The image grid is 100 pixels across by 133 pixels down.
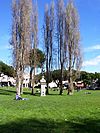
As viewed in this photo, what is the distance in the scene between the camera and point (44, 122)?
45.3ft

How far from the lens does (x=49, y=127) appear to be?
40.6 feet

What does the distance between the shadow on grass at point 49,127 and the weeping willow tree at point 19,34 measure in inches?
1353

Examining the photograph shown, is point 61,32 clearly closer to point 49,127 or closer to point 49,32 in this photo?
point 49,32

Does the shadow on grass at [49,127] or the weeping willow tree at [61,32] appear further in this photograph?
the weeping willow tree at [61,32]

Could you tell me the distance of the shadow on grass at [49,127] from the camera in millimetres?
11617

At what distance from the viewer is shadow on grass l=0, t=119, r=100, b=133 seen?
11617mm

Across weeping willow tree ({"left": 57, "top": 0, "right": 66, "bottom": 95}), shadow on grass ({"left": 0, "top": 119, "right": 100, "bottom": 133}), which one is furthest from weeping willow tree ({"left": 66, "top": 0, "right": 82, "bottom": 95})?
shadow on grass ({"left": 0, "top": 119, "right": 100, "bottom": 133})

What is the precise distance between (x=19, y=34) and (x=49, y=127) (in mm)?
37085

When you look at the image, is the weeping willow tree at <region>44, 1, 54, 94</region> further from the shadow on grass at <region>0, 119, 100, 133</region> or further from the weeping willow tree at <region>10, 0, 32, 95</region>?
the shadow on grass at <region>0, 119, 100, 133</region>

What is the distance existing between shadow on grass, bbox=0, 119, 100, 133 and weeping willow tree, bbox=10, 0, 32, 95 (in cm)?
3436

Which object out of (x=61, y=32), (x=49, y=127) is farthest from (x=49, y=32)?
(x=49, y=127)

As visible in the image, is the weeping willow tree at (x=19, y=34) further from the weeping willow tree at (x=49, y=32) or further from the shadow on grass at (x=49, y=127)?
the shadow on grass at (x=49, y=127)

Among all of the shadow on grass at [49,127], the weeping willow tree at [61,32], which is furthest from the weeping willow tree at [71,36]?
the shadow on grass at [49,127]

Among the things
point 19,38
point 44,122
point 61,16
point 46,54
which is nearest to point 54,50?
point 46,54
